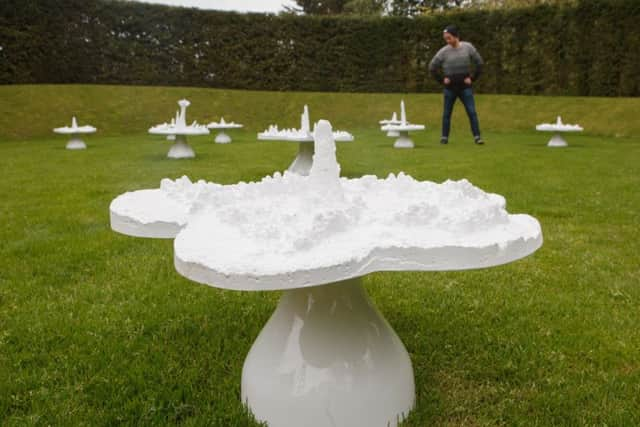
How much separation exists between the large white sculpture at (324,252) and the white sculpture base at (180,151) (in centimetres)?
907

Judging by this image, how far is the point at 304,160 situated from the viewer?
31.0 feet

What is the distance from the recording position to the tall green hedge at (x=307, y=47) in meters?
17.7

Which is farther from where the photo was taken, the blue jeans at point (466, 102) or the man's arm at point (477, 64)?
the blue jeans at point (466, 102)

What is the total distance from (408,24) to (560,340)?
66.1 feet

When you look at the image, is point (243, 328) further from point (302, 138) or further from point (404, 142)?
point (404, 142)

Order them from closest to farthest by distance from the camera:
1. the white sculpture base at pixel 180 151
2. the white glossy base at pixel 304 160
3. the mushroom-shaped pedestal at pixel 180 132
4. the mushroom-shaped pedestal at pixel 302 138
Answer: the mushroom-shaped pedestal at pixel 302 138 < the white glossy base at pixel 304 160 < the mushroom-shaped pedestal at pixel 180 132 < the white sculpture base at pixel 180 151

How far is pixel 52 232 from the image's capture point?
527 centimetres

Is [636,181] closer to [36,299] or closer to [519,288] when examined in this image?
[519,288]

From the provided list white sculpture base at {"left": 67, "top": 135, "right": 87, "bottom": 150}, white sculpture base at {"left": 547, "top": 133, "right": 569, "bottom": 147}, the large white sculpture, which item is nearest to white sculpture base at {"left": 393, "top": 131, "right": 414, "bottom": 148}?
white sculpture base at {"left": 547, "top": 133, "right": 569, "bottom": 147}

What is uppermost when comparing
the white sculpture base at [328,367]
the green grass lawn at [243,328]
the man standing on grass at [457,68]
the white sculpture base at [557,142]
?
the man standing on grass at [457,68]

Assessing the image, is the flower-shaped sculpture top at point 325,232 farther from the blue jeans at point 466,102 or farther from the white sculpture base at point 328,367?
the blue jeans at point 466,102

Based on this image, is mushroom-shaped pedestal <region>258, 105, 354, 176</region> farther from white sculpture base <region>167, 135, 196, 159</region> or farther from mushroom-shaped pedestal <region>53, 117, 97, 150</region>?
mushroom-shaped pedestal <region>53, 117, 97, 150</region>

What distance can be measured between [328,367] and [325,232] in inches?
29.5

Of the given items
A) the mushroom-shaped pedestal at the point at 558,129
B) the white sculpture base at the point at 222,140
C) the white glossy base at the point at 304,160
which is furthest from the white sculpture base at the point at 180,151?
the mushroom-shaped pedestal at the point at 558,129
